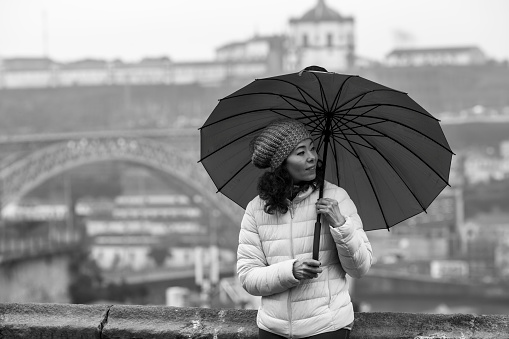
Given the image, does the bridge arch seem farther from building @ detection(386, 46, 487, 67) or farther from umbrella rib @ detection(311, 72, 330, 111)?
umbrella rib @ detection(311, 72, 330, 111)

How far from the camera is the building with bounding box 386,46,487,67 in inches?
1404

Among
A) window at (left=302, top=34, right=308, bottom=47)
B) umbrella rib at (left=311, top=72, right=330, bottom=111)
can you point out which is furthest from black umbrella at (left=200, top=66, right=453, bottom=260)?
window at (left=302, top=34, right=308, bottom=47)

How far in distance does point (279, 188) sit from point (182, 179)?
19.6m

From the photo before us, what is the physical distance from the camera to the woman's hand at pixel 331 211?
95cm

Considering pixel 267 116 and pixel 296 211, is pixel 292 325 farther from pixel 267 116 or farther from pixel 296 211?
pixel 267 116

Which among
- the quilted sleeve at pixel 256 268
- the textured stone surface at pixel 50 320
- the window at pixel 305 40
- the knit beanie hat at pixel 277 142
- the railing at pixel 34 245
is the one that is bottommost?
the railing at pixel 34 245

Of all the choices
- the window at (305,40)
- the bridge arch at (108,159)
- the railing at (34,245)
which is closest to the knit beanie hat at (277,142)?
the railing at (34,245)

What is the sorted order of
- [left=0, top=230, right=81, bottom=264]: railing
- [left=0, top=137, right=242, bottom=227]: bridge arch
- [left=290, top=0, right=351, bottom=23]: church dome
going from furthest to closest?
[left=290, top=0, right=351, bottom=23]: church dome
[left=0, top=137, right=242, bottom=227]: bridge arch
[left=0, top=230, right=81, bottom=264]: railing

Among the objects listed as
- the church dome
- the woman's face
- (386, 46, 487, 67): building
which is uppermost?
the church dome

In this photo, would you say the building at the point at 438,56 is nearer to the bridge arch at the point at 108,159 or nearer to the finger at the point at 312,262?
the bridge arch at the point at 108,159

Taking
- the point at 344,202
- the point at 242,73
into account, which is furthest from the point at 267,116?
the point at 242,73

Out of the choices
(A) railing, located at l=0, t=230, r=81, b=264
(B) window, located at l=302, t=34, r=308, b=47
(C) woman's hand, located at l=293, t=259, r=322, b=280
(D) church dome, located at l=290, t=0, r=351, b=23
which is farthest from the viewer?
(D) church dome, located at l=290, t=0, r=351, b=23

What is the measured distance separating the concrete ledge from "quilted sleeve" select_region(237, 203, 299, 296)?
9.6 inches

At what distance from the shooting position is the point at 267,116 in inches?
43.4
